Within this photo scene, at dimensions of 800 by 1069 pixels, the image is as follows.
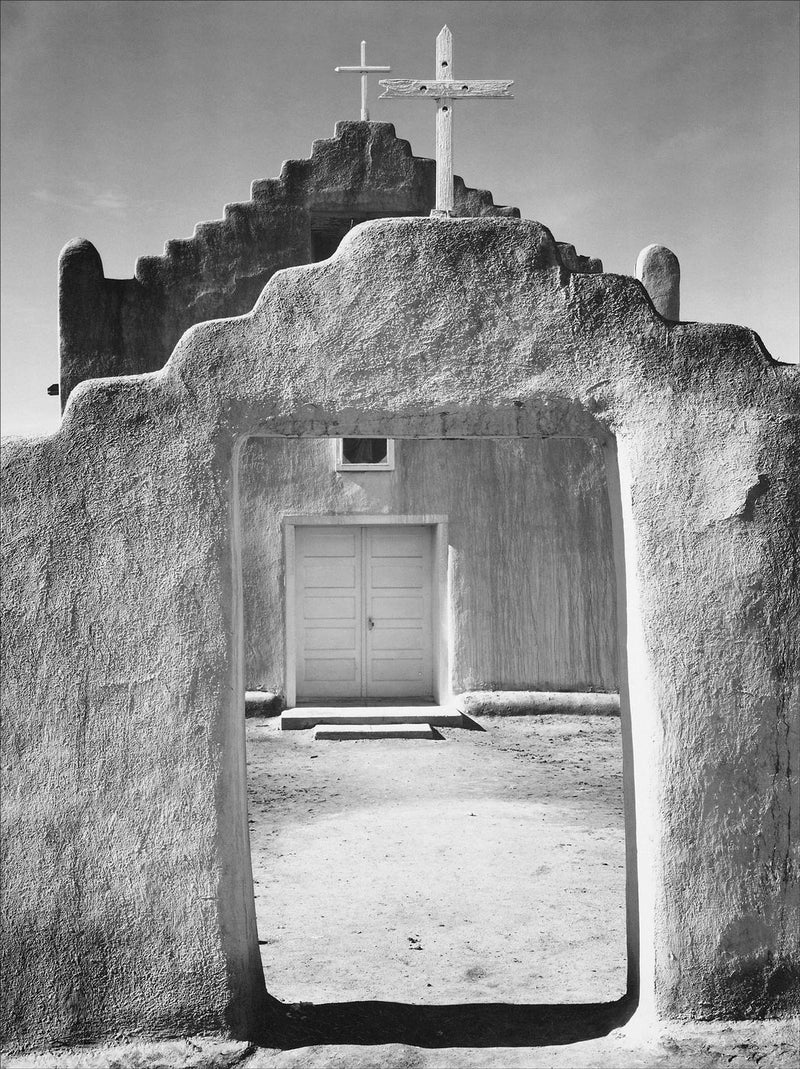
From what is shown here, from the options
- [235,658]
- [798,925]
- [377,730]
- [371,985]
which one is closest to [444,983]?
[371,985]

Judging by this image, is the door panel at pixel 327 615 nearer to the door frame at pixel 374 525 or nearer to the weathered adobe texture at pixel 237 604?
the door frame at pixel 374 525

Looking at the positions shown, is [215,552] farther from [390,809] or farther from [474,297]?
[390,809]

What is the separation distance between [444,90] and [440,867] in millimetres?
5101

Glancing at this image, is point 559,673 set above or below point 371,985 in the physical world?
above

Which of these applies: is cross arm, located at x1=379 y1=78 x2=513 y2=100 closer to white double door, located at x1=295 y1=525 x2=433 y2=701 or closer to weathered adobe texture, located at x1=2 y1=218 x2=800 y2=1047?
weathered adobe texture, located at x1=2 y1=218 x2=800 y2=1047

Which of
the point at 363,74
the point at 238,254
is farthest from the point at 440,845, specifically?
the point at 363,74

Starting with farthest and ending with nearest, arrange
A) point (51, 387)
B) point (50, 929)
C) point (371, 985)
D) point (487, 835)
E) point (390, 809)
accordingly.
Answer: point (51, 387) → point (390, 809) → point (487, 835) → point (371, 985) → point (50, 929)

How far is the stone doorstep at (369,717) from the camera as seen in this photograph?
11734mm

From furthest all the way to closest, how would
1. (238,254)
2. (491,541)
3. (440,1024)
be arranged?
(491,541) < (238,254) < (440,1024)

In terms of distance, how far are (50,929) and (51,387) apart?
9677 millimetres

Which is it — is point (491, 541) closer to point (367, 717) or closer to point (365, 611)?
point (365, 611)

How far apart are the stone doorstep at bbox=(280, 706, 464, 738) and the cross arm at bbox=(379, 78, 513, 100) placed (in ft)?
26.5

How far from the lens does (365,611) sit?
13.2m

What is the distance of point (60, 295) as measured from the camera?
1198 centimetres
